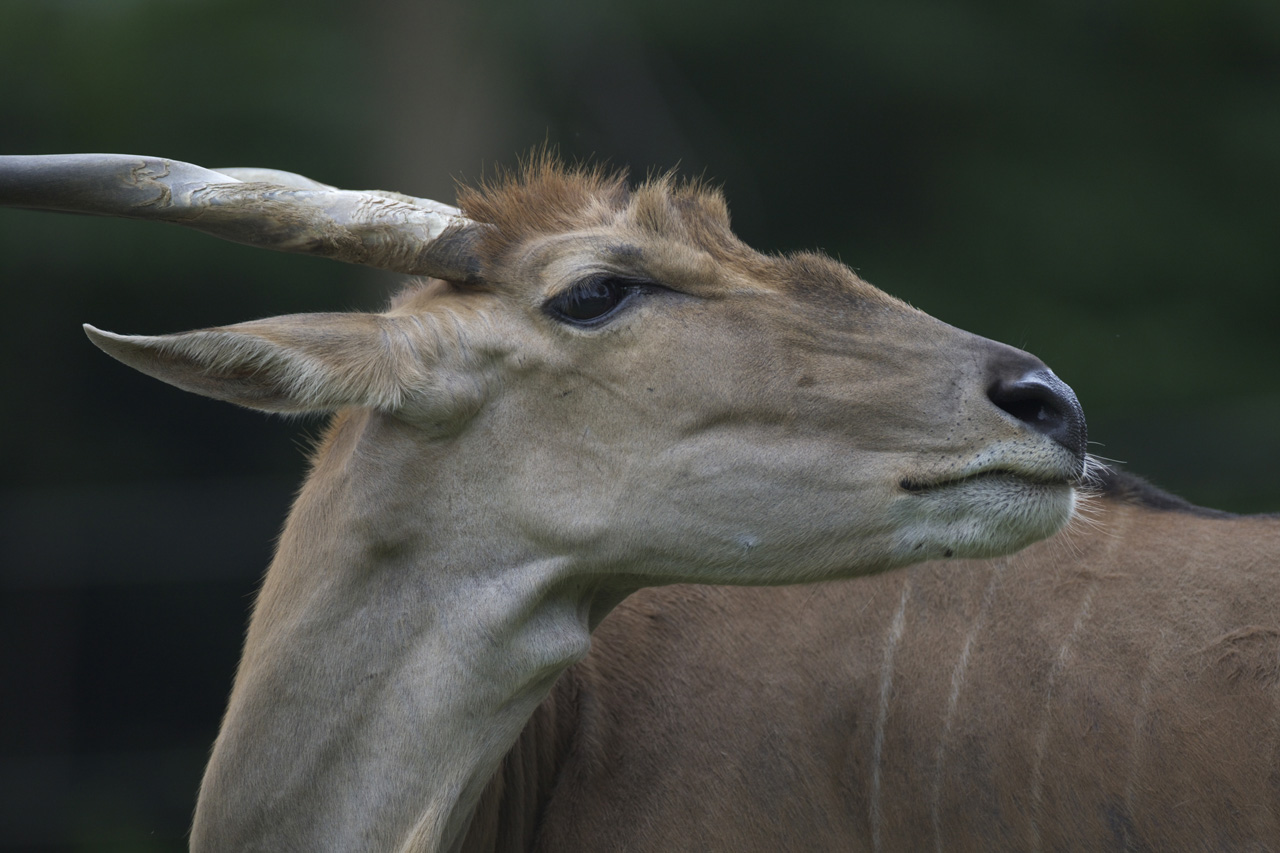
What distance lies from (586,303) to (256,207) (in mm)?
875

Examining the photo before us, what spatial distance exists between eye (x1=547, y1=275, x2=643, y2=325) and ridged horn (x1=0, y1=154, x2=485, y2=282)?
0.29 meters

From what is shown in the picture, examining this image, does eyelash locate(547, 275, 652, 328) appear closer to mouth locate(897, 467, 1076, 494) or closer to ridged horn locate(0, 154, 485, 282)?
ridged horn locate(0, 154, 485, 282)

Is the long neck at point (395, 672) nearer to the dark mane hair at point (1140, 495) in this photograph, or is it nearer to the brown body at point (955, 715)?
the brown body at point (955, 715)

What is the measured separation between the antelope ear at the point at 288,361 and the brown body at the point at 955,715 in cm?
114

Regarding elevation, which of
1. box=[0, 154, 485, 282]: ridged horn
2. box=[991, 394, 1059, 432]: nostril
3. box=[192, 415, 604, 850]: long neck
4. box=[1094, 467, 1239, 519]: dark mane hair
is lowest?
box=[192, 415, 604, 850]: long neck

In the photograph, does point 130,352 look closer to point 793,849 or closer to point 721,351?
point 721,351

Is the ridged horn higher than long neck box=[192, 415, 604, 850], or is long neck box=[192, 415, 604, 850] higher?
the ridged horn

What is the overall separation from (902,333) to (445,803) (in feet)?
5.47

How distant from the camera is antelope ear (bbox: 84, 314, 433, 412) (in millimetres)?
3166

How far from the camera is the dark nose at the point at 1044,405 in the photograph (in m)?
3.12

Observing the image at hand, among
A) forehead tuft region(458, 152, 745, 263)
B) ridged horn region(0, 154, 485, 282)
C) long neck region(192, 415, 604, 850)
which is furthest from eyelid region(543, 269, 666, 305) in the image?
long neck region(192, 415, 604, 850)

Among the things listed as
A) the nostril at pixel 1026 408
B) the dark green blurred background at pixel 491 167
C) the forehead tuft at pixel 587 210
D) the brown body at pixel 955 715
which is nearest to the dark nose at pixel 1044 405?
the nostril at pixel 1026 408

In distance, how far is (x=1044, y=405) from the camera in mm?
3154

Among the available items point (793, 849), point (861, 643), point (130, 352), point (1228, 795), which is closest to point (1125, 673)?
point (1228, 795)
